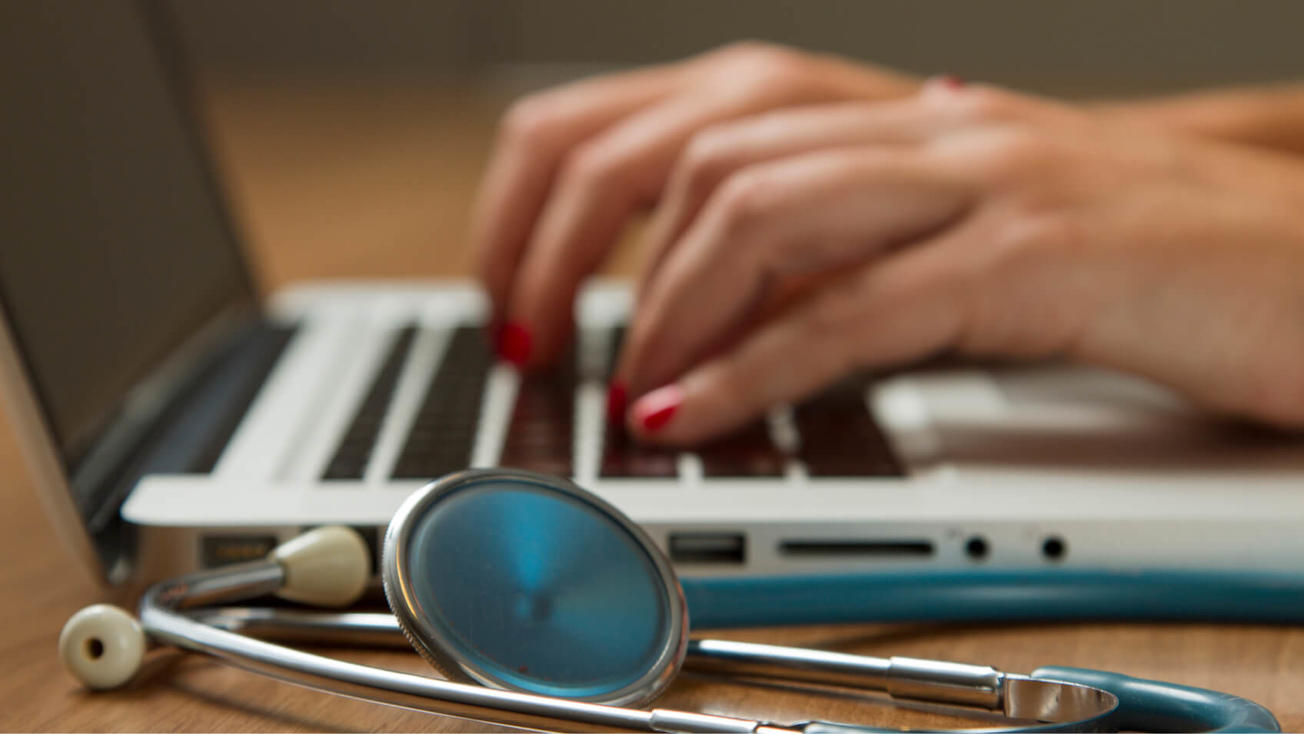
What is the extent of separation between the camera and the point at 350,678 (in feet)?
1.05

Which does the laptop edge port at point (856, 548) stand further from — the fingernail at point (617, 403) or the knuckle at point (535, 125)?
the knuckle at point (535, 125)

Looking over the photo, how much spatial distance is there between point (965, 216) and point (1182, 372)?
11 cm

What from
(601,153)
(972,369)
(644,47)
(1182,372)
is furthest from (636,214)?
(644,47)

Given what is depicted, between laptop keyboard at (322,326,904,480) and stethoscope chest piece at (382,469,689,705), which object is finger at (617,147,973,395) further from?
stethoscope chest piece at (382,469,689,705)

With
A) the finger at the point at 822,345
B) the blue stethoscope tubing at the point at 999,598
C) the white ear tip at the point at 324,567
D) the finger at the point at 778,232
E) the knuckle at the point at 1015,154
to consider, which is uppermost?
the knuckle at the point at 1015,154

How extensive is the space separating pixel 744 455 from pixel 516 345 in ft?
0.68

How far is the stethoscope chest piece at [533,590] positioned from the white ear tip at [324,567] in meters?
0.06

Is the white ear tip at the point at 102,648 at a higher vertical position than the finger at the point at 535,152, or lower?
lower

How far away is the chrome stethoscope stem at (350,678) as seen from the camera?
11.8 inches

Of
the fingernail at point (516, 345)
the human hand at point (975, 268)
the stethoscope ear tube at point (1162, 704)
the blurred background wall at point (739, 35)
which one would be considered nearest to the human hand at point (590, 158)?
the fingernail at point (516, 345)

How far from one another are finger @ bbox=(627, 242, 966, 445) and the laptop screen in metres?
0.22

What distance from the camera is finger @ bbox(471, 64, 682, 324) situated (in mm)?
768

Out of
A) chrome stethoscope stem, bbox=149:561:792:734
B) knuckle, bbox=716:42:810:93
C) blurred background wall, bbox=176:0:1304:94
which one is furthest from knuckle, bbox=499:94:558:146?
blurred background wall, bbox=176:0:1304:94

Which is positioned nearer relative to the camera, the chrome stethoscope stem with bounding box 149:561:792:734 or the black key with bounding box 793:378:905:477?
the chrome stethoscope stem with bounding box 149:561:792:734
